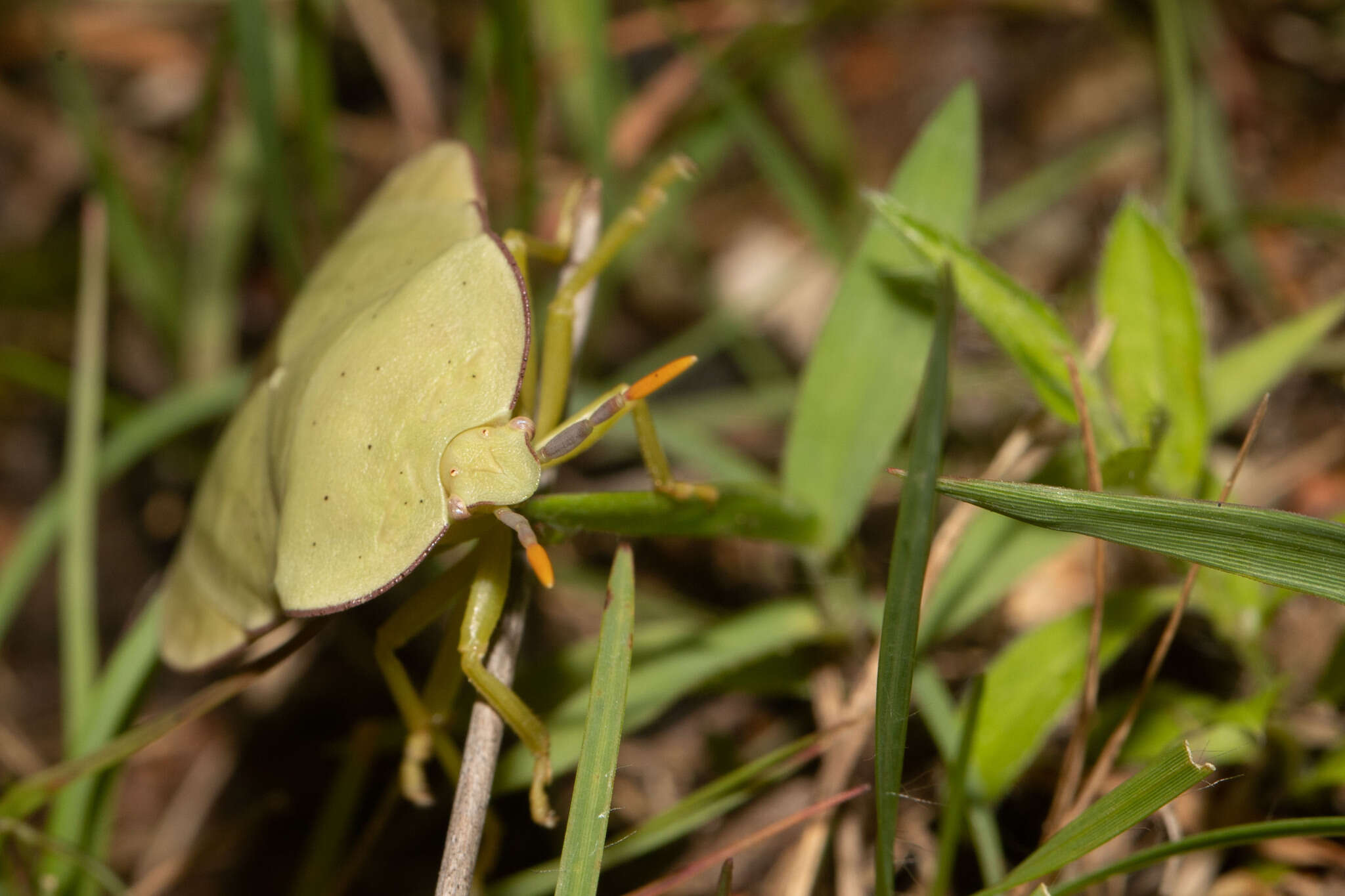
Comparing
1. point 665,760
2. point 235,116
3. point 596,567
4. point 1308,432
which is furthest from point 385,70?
point 1308,432

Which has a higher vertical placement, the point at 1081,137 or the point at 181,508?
the point at 1081,137

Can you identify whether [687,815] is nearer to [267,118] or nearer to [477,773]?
[477,773]

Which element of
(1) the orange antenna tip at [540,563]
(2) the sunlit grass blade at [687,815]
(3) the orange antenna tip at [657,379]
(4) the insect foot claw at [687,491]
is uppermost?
(3) the orange antenna tip at [657,379]

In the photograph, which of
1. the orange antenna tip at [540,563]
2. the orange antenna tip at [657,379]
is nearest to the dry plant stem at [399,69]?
the orange antenna tip at [657,379]

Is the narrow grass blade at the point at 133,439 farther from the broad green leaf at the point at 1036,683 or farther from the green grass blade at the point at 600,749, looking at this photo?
the broad green leaf at the point at 1036,683

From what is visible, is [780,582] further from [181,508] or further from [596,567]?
[181,508]
